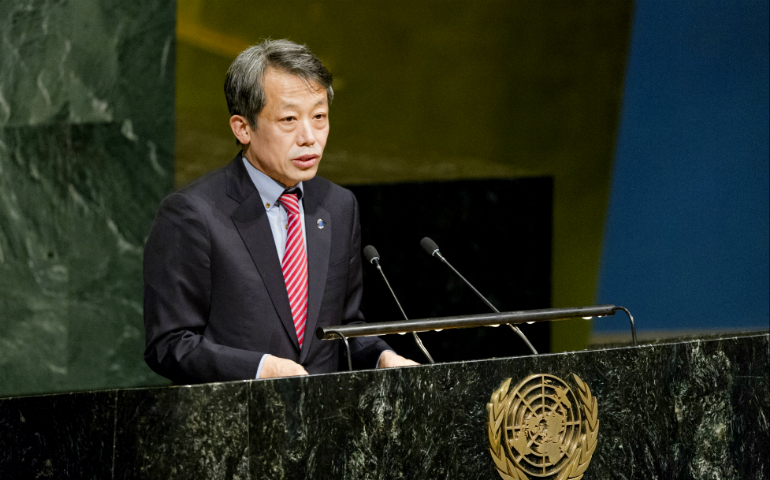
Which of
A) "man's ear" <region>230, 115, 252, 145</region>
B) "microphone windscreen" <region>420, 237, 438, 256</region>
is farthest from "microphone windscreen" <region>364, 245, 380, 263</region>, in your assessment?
"man's ear" <region>230, 115, 252, 145</region>

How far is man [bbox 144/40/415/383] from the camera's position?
2398mm

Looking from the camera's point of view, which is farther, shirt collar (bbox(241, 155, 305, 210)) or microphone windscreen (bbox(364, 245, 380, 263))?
shirt collar (bbox(241, 155, 305, 210))

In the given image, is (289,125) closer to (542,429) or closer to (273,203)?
(273,203)

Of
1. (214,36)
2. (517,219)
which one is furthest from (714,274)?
(214,36)

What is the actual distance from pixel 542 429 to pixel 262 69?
114 cm

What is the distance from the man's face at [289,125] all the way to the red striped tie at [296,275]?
0.16 metres

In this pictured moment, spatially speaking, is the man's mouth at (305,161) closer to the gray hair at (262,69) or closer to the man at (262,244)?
the man at (262,244)

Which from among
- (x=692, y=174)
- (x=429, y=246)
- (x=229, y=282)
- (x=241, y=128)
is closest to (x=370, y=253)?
(x=429, y=246)

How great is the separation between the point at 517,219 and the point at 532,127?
0.49m

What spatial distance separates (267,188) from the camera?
8.34 feet

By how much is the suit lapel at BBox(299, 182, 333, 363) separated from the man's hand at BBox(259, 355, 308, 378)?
1.06 ft

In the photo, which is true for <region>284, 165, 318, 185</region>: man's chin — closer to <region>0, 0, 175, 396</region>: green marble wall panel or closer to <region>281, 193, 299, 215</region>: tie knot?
<region>281, 193, 299, 215</region>: tie knot

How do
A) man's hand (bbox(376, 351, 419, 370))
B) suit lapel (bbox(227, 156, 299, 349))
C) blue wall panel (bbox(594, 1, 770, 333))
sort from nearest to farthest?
1. man's hand (bbox(376, 351, 419, 370))
2. suit lapel (bbox(227, 156, 299, 349))
3. blue wall panel (bbox(594, 1, 770, 333))

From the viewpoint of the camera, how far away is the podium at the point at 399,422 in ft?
5.68
